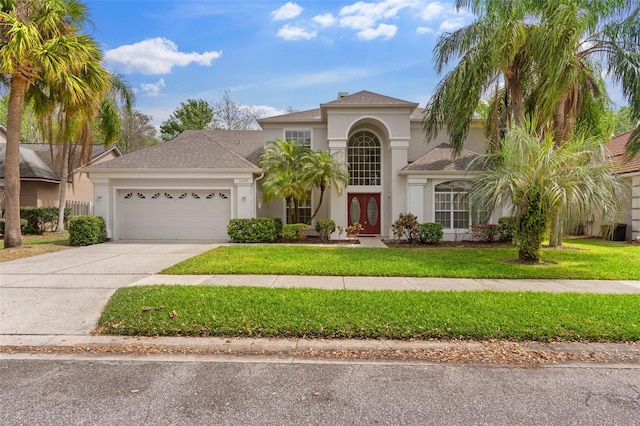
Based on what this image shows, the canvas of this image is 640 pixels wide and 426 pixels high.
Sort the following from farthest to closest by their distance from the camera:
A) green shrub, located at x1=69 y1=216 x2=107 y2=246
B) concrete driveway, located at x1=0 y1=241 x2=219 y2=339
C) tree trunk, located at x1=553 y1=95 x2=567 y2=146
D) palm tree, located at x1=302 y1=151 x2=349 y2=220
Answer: palm tree, located at x1=302 y1=151 x2=349 y2=220 → green shrub, located at x1=69 y1=216 x2=107 y2=246 → tree trunk, located at x1=553 y1=95 x2=567 y2=146 → concrete driveway, located at x1=0 y1=241 x2=219 y2=339

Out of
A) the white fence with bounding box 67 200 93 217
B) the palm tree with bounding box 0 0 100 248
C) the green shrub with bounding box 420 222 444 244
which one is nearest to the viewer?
the palm tree with bounding box 0 0 100 248

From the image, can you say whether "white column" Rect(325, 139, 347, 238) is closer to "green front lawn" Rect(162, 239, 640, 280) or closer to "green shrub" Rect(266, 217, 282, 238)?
"green shrub" Rect(266, 217, 282, 238)

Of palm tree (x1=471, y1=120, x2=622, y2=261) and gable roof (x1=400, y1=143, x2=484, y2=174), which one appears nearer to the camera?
palm tree (x1=471, y1=120, x2=622, y2=261)

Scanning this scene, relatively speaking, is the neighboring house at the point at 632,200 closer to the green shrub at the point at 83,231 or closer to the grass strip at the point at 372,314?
the grass strip at the point at 372,314

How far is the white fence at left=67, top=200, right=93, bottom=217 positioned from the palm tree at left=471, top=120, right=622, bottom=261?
22.3 meters

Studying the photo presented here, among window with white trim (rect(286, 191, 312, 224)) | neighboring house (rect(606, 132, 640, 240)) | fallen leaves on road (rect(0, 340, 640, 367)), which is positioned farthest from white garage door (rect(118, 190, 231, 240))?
Answer: neighboring house (rect(606, 132, 640, 240))

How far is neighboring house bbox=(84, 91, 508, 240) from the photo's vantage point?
1491 centimetres

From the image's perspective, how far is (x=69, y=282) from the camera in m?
7.36

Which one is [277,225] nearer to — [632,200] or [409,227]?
[409,227]

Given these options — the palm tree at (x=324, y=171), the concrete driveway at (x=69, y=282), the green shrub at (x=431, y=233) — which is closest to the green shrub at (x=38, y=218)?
the concrete driveway at (x=69, y=282)

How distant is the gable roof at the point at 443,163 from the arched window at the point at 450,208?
722mm

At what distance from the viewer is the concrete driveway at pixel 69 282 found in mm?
5195

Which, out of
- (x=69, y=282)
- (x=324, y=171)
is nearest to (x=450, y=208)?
(x=324, y=171)

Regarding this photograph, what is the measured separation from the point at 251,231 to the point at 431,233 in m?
7.04
